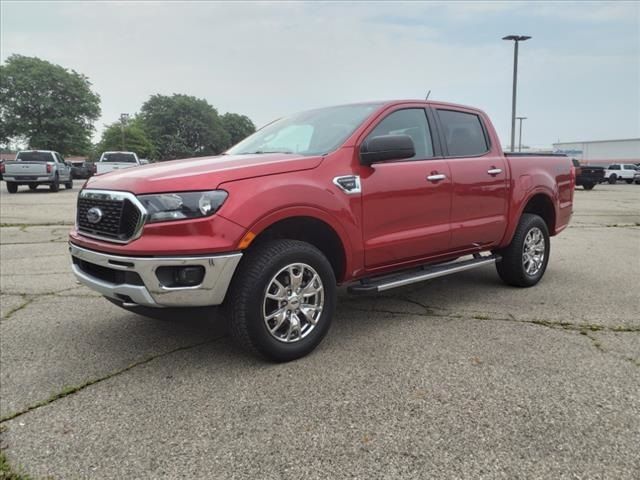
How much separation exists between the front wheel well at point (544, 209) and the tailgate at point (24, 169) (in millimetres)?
20443

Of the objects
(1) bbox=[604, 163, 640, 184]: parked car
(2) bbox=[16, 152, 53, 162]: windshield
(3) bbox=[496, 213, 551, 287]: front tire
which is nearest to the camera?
(3) bbox=[496, 213, 551, 287]: front tire

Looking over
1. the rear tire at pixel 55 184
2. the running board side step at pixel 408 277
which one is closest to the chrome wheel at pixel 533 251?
the running board side step at pixel 408 277

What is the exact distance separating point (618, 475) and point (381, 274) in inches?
87.1

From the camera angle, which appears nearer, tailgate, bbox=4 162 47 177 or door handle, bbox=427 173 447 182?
door handle, bbox=427 173 447 182

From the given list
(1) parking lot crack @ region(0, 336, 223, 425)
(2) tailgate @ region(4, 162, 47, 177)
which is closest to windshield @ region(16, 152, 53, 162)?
(2) tailgate @ region(4, 162, 47, 177)

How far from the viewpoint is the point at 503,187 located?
5.00 m

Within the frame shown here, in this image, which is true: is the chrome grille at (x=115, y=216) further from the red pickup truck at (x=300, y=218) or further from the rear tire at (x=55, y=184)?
the rear tire at (x=55, y=184)

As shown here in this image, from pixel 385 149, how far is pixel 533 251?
2683 mm

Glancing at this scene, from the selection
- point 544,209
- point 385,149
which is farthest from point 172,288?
point 544,209

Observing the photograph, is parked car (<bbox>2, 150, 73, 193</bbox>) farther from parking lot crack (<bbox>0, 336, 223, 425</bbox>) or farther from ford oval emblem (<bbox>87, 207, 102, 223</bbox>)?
parking lot crack (<bbox>0, 336, 223, 425</bbox>)

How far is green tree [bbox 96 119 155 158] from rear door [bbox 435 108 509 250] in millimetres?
75884

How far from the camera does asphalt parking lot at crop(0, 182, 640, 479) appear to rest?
7.79 feet

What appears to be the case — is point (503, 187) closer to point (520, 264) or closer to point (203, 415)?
point (520, 264)

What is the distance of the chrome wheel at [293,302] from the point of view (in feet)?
11.0
